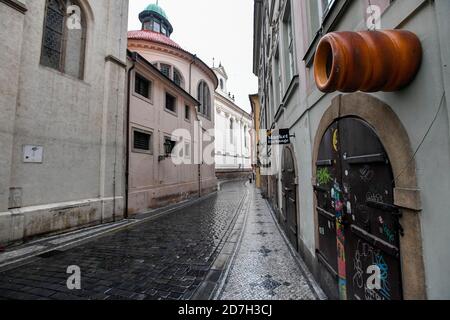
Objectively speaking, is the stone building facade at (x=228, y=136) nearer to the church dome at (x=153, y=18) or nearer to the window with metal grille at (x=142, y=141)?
the church dome at (x=153, y=18)

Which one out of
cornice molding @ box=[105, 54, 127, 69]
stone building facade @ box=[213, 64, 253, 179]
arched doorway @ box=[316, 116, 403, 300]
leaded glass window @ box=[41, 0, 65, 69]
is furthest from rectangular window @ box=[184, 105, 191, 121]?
stone building facade @ box=[213, 64, 253, 179]

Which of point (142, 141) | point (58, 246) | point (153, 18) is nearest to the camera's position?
point (58, 246)

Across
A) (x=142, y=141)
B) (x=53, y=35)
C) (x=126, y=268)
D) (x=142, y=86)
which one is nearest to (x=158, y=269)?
(x=126, y=268)

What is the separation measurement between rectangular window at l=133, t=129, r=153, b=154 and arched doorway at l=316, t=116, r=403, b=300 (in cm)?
841

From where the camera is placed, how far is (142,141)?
10266 millimetres

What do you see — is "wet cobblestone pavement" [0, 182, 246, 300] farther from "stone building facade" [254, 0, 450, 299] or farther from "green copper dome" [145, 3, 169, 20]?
"green copper dome" [145, 3, 169, 20]

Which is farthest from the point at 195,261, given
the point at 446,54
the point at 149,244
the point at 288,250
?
the point at 446,54

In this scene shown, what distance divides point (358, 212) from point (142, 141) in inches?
382

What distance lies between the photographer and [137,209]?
30.3 feet

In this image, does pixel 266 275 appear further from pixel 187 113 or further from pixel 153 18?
pixel 153 18

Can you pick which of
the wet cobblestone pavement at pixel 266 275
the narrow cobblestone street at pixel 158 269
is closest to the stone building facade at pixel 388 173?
the wet cobblestone pavement at pixel 266 275

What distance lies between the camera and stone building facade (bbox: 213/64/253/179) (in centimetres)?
3444

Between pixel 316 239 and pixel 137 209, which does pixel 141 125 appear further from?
pixel 316 239

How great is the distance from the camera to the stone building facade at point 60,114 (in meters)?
5.25
